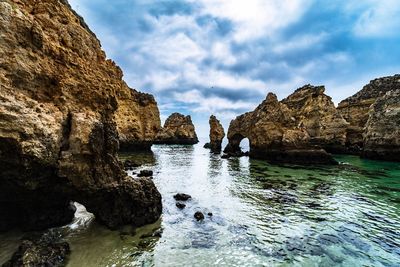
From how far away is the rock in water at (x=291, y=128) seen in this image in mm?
41656

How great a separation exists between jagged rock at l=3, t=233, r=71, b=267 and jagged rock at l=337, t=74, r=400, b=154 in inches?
2563

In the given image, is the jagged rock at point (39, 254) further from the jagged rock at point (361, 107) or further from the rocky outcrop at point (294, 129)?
the jagged rock at point (361, 107)

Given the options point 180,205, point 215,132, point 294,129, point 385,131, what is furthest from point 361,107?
point 180,205

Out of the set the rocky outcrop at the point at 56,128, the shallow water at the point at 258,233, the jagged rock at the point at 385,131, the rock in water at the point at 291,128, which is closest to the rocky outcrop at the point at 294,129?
the rock in water at the point at 291,128

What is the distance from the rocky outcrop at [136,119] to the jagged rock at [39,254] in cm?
4745

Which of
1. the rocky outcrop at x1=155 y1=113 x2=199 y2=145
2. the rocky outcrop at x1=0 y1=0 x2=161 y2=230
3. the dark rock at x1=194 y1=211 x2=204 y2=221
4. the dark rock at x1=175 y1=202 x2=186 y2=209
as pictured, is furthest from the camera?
the rocky outcrop at x1=155 y1=113 x2=199 y2=145

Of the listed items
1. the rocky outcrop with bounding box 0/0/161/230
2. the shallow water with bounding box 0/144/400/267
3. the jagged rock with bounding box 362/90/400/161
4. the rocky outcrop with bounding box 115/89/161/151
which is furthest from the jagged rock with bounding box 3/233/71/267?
the jagged rock with bounding box 362/90/400/161

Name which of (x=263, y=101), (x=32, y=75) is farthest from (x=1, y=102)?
(x=263, y=101)

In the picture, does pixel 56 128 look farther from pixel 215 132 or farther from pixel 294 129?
pixel 215 132

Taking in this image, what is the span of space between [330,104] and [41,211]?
2712 inches

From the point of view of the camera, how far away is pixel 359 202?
61.1 ft

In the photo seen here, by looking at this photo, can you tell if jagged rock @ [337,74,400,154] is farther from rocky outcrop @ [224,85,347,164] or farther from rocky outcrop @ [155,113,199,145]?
rocky outcrop @ [155,113,199,145]

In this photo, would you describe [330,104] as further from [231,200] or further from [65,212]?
[65,212]

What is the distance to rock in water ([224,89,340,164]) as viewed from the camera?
41656 millimetres
